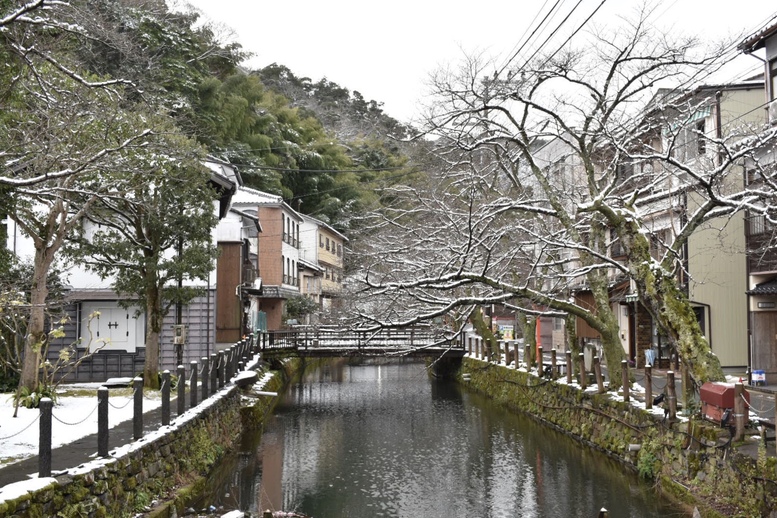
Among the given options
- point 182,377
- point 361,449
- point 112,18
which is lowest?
point 361,449

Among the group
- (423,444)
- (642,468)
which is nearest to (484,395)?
(423,444)

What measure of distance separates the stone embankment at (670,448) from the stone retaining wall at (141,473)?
828 cm

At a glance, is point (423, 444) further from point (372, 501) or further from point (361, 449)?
point (372, 501)

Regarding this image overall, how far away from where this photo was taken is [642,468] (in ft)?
46.3

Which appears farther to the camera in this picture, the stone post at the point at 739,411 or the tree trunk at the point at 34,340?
the tree trunk at the point at 34,340

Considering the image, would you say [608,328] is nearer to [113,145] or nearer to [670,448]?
[670,448]

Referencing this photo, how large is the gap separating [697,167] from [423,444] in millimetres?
9468

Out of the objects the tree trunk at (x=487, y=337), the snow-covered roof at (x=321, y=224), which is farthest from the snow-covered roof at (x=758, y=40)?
the snow-covered roof at (x=321, y=224)

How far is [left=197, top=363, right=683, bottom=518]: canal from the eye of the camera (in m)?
12.9

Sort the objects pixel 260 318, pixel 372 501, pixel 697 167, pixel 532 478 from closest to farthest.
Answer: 1. pixel 372 501
2. pixel 532 478
3. pixel 697 167
4. pixel 260 318

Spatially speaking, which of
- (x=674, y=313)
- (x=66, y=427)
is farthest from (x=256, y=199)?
(x=674, y=313)

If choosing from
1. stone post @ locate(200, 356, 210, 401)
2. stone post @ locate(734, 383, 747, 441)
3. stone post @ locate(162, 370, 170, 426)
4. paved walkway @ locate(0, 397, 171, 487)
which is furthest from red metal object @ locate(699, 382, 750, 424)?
stone post @ locate(200, 356, 210, 401)

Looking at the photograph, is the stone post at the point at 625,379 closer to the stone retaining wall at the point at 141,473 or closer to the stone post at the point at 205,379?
the stone retaining wall at the point at 141,473

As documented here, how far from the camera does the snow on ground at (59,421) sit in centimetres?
1073
